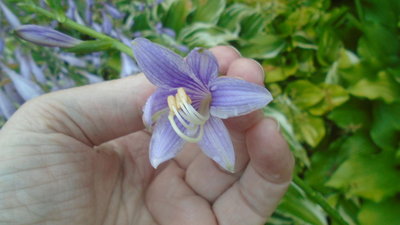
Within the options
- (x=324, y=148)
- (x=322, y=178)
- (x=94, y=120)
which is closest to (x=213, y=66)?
(x=94, y=120)

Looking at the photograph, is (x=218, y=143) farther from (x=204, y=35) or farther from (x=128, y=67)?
(x=204, y=35)

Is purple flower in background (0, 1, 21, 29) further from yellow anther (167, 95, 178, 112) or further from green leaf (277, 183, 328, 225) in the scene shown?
green leaf (277, 183, 328, 225)

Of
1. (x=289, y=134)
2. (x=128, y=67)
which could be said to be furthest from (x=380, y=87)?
(x=128, y=67)

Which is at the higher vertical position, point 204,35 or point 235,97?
point 235,97

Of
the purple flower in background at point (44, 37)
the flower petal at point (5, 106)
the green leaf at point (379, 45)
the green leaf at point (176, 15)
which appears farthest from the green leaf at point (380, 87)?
the flower petal at point (5, 106)

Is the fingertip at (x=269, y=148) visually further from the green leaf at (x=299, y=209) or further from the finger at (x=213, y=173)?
the green leaf at (x=299, y=209)

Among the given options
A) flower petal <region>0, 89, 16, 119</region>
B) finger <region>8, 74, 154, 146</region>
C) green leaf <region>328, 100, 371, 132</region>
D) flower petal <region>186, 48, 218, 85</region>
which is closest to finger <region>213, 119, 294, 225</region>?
flower petal <region>186, 48, 218, 85</region>

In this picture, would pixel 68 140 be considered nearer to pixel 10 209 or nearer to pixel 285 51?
pixel 10 209

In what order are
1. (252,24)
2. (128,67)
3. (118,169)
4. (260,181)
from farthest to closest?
(252,24) → (128,67) → (118,169) → (260,181)
